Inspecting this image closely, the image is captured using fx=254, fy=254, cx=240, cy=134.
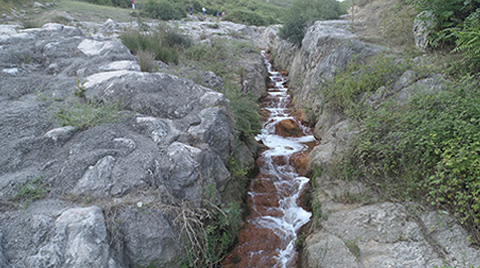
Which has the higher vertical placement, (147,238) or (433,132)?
(433,132)

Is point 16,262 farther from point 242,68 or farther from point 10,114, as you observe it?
point 242,68

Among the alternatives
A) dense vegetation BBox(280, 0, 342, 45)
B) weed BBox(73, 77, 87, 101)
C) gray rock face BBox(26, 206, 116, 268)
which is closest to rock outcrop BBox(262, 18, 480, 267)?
gray rock face BBox(26, 206, 116, 268)

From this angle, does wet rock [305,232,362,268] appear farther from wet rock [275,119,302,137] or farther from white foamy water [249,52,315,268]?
wet rock [275,119,302,137]

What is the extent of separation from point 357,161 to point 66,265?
4.43 metres

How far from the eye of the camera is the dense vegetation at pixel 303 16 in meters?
12.3

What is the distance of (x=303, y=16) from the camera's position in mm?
12586

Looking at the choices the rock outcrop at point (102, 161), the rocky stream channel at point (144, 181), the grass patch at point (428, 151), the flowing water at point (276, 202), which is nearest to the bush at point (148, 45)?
the rocky stream channel at point (144, 181)

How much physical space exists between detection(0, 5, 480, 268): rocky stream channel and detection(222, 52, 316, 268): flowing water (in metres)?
0.03

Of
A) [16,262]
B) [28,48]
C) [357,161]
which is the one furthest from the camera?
[28,48]

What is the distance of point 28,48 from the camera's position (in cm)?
630

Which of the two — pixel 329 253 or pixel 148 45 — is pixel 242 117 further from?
pixel 148 45

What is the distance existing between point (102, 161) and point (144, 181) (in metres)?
0.64

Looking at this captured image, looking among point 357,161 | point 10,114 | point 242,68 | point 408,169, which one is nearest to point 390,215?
point 408,169

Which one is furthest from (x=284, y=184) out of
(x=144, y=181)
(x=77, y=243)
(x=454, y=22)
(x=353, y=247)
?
(x=454, y=22)
